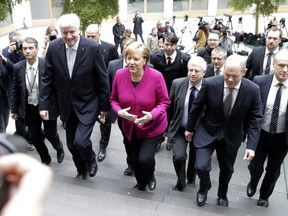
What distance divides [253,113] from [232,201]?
4.27ft

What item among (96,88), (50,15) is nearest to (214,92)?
(96,88)

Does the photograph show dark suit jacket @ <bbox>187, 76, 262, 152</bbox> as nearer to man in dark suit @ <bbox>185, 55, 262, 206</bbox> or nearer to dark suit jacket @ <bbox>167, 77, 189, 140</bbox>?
man in dark suit @ <bbox>185, 55, 262, 206</bbox>

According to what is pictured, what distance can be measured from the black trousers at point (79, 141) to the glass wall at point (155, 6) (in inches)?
888

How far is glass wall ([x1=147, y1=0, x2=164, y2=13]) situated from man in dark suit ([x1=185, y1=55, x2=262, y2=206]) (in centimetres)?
2270

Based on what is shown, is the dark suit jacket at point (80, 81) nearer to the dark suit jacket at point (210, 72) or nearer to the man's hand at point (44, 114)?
the man's hand at point (44, 114)

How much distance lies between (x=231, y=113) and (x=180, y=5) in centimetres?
2350

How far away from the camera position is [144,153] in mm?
3584

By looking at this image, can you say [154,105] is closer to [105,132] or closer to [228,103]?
[228,103]

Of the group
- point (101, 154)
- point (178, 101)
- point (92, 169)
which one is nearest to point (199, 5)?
point (101, 154)

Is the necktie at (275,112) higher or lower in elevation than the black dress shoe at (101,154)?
higher

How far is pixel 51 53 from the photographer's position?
147 inches

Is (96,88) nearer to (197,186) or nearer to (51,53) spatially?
(51,53)

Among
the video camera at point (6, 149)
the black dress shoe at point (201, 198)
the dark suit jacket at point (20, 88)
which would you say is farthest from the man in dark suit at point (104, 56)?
the video camera at point (6, 149)

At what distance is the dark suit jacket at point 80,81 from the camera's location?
3.67 metres
